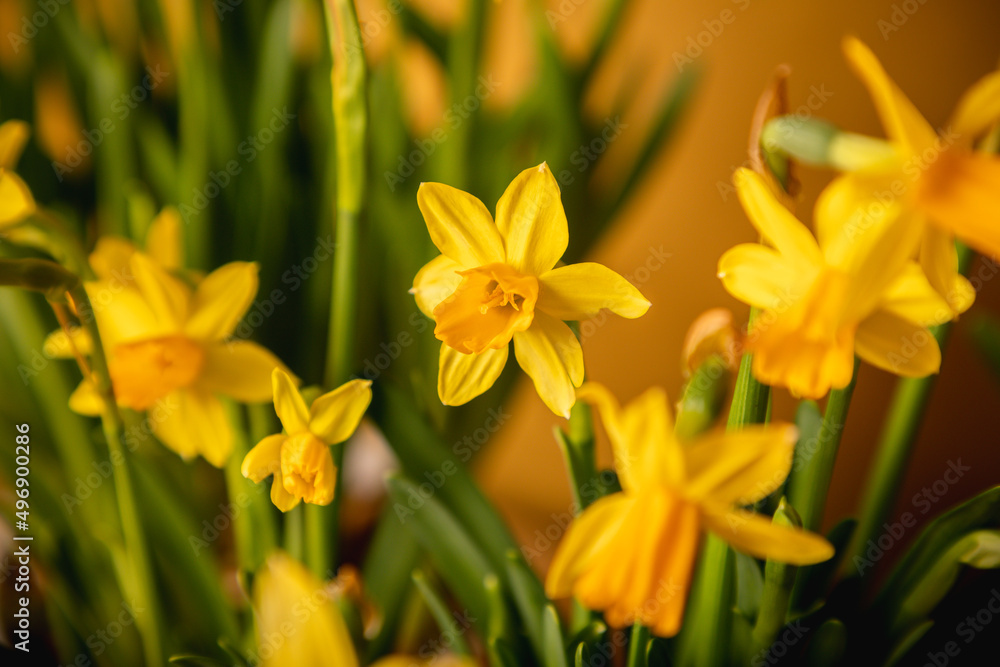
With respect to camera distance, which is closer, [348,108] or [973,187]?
[973,187]

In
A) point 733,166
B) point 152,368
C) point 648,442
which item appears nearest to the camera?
point 648,442

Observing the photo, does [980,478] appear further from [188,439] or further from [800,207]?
[188,439]

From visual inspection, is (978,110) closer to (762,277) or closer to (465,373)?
(762,277)

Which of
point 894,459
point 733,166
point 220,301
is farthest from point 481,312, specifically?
point 733,166

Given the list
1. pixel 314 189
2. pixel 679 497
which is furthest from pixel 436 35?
pixel 679 497

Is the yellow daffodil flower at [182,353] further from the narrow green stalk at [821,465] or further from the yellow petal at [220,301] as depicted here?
the narrow green stalk at [821,465]

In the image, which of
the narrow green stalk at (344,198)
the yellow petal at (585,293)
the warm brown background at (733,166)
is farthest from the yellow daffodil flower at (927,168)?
the warm brown background at (733,166)

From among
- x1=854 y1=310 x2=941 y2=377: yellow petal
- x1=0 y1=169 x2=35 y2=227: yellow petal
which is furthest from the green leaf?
x1=0 y1=169 x2=35 y2=227: yellow petal
